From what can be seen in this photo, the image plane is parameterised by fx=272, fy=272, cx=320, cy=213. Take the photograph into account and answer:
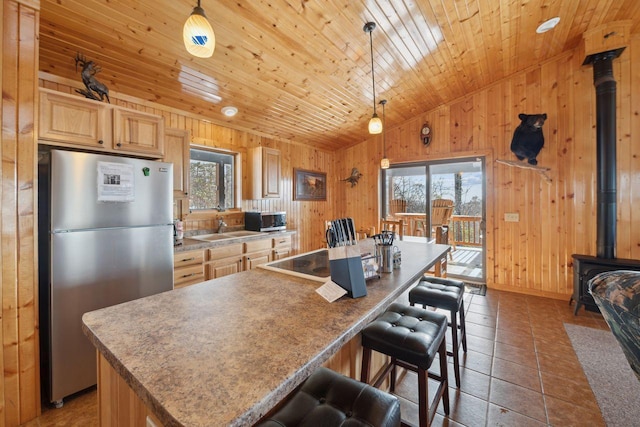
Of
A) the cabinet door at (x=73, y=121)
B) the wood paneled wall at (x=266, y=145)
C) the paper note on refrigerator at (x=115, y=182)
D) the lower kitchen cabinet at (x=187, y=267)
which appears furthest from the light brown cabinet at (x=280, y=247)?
the cabinet door at (x=73, y=121)

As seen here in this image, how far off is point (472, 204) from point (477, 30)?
2.62 meters

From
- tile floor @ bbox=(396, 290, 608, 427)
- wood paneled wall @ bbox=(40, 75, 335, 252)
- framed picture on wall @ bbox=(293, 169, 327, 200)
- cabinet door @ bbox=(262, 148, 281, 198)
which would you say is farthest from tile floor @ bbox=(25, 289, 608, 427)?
framed picture on wall @ bbox=(293, 169, 327, 200)

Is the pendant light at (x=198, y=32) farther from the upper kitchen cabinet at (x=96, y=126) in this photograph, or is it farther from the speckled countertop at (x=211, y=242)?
the speckled countertop at (x=211, y=242)

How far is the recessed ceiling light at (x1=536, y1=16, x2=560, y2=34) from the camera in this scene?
2975mm

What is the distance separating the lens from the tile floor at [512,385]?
1753 millimetres

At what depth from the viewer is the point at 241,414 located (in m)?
0.56

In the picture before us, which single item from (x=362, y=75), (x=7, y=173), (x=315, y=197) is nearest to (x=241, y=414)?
(x=7, y=173)

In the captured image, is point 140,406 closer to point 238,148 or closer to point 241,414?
point 241,414

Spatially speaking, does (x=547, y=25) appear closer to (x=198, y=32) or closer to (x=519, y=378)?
(x=519, y=378)

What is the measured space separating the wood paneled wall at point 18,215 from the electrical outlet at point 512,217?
5300 mm

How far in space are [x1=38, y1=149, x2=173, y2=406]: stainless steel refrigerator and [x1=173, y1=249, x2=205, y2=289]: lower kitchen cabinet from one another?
381mm

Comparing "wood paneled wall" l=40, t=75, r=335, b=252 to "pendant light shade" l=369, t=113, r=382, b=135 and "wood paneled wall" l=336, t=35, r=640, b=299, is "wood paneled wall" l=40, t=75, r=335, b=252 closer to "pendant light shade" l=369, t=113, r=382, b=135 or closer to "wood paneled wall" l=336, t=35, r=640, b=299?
"pendant light shade" l=369, t=113, r=382, b=135

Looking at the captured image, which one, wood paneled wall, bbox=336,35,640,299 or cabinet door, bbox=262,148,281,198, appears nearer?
wood paneled wall, bbox=336,35,640,299

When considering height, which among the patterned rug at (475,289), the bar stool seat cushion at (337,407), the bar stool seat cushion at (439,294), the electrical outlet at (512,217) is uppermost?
the electrical outlet at (512,217)
